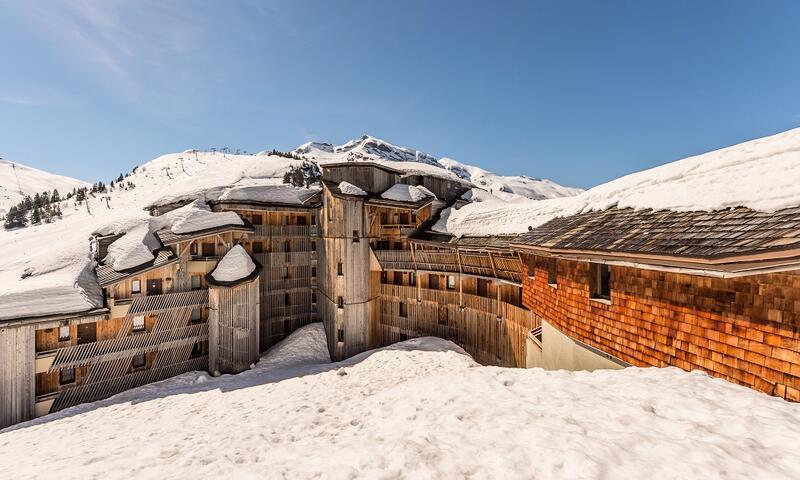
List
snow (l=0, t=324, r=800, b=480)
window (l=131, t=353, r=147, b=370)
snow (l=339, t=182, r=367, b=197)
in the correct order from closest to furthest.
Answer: snow (l=0, t=324, r=800, b=480), window (l=131, t=353, r=147, b=370), snow (l=339, t=182, r=367, b=197)

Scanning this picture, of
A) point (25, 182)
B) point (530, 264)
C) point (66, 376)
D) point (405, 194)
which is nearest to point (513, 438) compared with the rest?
point (530, 264)

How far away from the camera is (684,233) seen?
593cm

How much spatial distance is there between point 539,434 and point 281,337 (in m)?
25.7

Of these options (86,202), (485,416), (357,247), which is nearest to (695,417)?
(485,416)

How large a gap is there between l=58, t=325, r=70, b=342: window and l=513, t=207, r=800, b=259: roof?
85.4 feet

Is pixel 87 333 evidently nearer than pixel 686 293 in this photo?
No

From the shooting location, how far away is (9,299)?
15570 mm

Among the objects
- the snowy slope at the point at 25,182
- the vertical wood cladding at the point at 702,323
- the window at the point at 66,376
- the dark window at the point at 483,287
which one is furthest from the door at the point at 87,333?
the snowy slope at the point at 25,182

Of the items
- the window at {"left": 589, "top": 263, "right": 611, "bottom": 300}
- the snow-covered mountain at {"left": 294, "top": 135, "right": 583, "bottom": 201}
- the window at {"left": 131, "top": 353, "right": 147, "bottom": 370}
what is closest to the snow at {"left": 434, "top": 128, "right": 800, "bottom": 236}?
the window at {"left": 589, "top": 263, "right": 611, "bottom": 300}

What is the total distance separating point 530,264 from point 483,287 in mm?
7582

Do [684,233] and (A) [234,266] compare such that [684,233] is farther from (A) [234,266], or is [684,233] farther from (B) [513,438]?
(A) [234,266]

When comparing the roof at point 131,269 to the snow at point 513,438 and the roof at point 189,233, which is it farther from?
the snow at point 513,438

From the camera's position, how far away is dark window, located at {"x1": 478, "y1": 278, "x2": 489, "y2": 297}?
64.4 feet

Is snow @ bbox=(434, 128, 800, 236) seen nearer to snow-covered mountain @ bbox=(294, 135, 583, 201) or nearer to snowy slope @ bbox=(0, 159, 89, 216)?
snow-covered mountain @ bbox=(294, 135, 583, 201)
